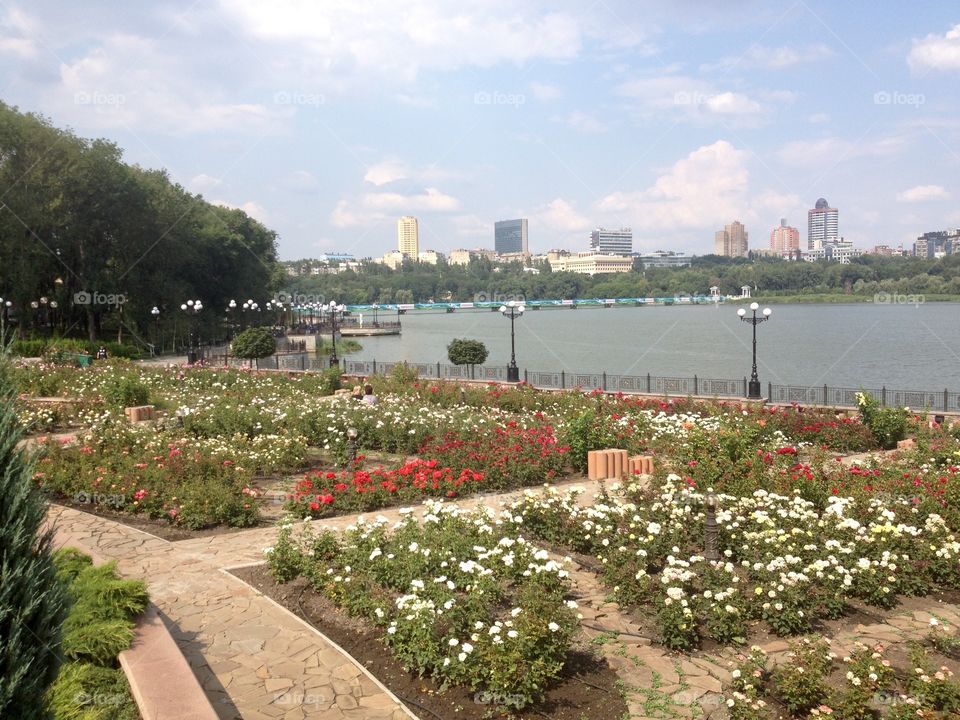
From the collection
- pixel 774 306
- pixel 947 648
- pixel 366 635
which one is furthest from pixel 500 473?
pixel 774 306

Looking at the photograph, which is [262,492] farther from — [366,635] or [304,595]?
[366,635]

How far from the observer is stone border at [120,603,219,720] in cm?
420

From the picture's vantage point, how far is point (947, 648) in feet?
17.7

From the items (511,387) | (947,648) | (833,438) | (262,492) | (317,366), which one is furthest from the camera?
(317,366)

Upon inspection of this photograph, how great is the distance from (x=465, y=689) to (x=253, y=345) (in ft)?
104

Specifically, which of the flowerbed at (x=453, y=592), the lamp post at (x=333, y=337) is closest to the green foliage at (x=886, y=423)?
the flowerbed at (x=453, y=592)

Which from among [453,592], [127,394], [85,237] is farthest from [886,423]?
[85,237]

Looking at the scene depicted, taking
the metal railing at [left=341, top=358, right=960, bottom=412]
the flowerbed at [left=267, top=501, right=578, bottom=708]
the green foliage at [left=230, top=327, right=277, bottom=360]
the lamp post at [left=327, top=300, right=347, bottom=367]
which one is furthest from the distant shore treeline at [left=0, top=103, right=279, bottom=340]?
the flowerbed at [left=267, top=501, right=578, bottom=708]

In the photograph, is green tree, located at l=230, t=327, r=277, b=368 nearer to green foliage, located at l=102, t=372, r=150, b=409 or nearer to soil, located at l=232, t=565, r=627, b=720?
green foliage, located at l=102, t=372, r=150, b=409

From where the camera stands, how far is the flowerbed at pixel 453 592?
496cm

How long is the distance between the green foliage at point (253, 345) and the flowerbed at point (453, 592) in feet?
93.2

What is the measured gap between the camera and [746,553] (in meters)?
6.96

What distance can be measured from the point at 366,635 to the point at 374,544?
104 cm

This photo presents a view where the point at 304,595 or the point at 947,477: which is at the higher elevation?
the point at 947,477
